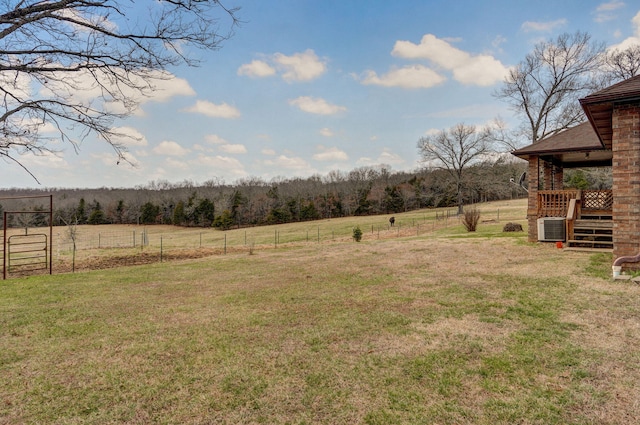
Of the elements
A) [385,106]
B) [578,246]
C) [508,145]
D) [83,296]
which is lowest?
[83,296]

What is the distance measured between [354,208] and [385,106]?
130 ft

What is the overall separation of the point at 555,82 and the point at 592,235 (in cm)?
1785

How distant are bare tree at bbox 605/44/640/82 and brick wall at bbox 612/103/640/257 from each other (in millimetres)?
20130

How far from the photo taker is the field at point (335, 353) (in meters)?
2.74

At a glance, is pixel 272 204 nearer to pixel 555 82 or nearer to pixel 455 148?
pixel 455 148

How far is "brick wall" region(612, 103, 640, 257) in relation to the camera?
6.80 m

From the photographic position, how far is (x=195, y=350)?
4.03 metres

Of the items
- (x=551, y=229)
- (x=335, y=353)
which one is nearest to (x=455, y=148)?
(x=551, y=229)

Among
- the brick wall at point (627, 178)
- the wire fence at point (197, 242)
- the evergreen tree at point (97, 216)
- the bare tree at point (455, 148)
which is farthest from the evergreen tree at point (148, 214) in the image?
the brick wall at point (627, 178)

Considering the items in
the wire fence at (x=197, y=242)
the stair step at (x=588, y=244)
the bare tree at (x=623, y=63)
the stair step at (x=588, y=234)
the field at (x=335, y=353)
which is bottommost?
the wire fence at (x=197, y=242)

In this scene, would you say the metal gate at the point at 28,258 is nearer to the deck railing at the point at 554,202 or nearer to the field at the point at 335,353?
the field at the point at 335,353

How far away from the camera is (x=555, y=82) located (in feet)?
75.4

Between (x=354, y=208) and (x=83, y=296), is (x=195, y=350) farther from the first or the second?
(x=354, y=208)

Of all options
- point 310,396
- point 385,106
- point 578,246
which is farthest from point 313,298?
point 385,106
